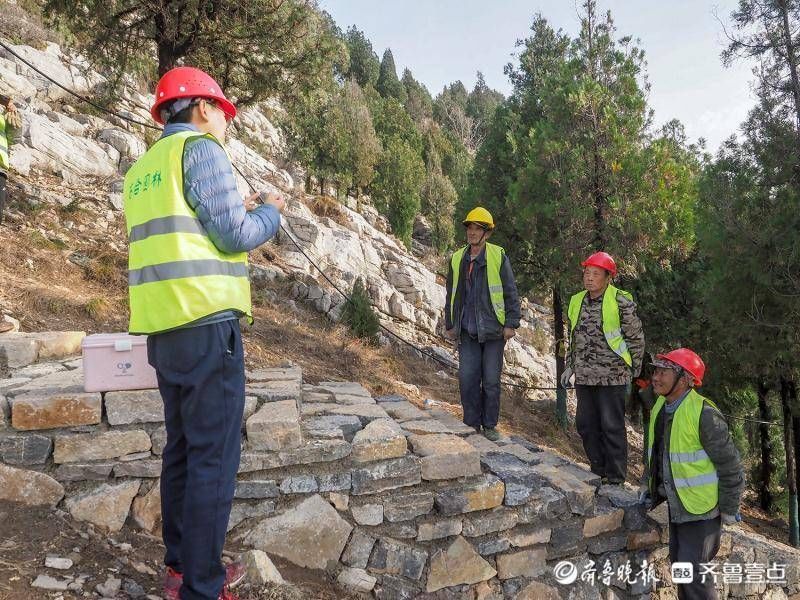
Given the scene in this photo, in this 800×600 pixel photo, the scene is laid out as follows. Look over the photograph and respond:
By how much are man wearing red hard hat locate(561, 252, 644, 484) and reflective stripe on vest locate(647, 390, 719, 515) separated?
2.29ft

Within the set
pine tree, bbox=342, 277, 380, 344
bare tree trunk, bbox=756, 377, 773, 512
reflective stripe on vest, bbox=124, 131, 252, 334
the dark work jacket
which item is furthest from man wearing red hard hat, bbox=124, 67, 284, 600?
bare tree trunk, bbox=756, 377, 773, 512

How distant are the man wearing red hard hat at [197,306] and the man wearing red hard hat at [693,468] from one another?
9.48 ft

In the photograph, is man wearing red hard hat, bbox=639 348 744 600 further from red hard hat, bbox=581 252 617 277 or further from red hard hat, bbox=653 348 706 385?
red hard hat, bbox=581 252 617 277

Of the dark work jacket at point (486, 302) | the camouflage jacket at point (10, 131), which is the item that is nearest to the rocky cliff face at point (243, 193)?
the camouflage jacket at point (10, 131)

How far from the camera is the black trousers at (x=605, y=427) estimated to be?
14.0 feet

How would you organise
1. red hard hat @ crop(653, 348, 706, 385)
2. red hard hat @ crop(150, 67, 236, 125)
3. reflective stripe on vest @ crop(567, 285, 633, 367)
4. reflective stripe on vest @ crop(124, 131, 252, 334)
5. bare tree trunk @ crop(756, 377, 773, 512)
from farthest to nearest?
bare tree trunk @ crop(756, 377, 773, 512) → reflective stripe on vest @ crop(567, 285, 633, 367) → red hard hat @ crop(653, 348, 706, 385) → red hard hat @ crop(150, 67, 236, 125) → reflective stripe on vest @ crop(124, 131, 252, 334)

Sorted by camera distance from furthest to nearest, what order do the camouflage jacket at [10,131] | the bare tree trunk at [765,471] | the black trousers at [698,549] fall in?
the bare tree trunk at [765,471], the camouflage jacket at [10,131], the black trousers at [698,549]

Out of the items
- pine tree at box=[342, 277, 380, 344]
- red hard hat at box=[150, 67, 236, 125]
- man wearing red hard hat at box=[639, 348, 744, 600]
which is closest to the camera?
red hard hat at box=[150, 67, 236, 125]

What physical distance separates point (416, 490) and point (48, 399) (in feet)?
7.33

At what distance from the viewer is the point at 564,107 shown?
8.78 meters

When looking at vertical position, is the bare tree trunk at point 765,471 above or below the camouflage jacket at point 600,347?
below

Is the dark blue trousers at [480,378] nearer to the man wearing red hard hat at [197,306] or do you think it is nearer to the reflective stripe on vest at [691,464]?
the reflective stripe on vest at [691,464]

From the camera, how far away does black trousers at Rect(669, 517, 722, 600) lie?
3.45m

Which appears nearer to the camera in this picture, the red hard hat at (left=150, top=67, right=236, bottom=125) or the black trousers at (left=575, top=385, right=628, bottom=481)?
the red hard hat at (left=150, top=67, right=236, bottom=125)
